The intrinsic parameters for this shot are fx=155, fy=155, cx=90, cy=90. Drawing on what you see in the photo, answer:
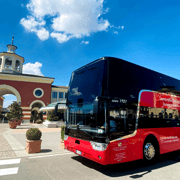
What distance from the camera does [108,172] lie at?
524 centimetres

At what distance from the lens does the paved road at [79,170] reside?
4.77 metres

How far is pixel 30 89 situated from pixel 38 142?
30.3 metres

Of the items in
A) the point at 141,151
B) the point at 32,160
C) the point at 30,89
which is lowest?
the point at 32,160

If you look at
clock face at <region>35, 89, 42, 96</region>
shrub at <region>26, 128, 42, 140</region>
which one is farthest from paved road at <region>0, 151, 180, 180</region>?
clock face at <region>35, 89, 42, 96</region>

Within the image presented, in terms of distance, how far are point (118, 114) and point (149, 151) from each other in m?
2.27

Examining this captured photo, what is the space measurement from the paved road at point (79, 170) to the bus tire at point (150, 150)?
294 mm

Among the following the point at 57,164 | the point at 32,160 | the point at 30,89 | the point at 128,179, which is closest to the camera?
the point at 128,179

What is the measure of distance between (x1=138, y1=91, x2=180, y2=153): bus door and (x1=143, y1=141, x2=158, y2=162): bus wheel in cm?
38

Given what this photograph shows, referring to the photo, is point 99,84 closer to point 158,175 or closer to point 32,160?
point 158,175

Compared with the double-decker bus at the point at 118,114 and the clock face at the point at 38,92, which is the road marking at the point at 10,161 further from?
the clock face at the point at 38,92

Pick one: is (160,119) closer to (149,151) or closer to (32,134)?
(149,151)

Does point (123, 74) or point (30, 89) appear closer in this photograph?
point (123, 74)

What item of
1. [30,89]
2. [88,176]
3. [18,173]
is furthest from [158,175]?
[30,89]

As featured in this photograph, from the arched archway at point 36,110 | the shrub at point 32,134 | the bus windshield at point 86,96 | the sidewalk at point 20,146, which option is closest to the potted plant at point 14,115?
the sidewalk at point 20,146
